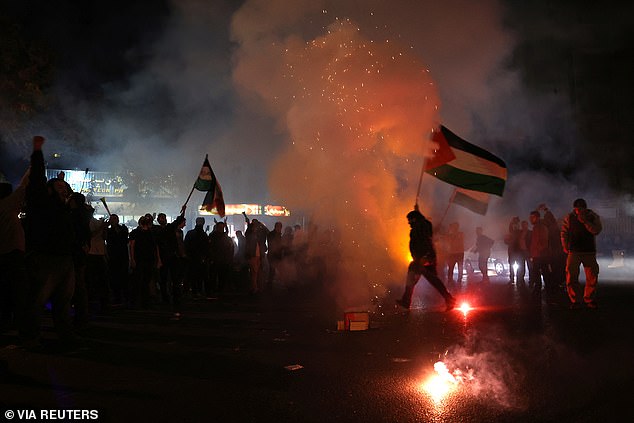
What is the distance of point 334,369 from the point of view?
4352 millimetres

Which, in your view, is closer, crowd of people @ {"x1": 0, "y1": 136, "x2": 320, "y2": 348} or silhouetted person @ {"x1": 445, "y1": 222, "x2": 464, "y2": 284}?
crowd of people @ {"x1": 0, "y1": 136, "x2": 320, "y2": 348}

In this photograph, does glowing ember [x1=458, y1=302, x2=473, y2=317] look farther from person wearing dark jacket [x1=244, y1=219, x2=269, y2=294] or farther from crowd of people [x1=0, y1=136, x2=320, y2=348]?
person wearing dark jacket [x1=244, y1=219, x2=269, y2=294]

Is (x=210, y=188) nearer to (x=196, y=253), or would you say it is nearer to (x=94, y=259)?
(x=196, y=253)

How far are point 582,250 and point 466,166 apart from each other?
201 centimetres

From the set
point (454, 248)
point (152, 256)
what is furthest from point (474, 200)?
point (152, 256)

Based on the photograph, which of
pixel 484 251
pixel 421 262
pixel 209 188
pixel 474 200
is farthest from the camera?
pixel 484 251

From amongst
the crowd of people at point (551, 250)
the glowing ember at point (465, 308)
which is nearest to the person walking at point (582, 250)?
the crowd of people at point (551, 250)

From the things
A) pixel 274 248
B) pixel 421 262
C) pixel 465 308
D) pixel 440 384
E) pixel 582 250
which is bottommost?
pixel 440 384

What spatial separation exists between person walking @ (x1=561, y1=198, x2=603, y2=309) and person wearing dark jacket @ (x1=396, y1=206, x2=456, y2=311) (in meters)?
1.80

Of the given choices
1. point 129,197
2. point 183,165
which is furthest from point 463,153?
point 129,197

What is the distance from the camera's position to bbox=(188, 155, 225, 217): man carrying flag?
415 inches

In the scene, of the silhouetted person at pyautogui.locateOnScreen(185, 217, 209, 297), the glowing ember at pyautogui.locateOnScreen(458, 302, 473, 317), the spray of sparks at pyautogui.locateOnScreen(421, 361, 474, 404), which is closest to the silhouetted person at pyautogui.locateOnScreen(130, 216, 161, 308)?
the silhouetted person at pyautogui.locateOnScreen(185, 217, 209, 297)

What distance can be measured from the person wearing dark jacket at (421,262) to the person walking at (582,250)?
5.89 ft

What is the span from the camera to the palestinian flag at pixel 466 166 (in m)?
7.69
